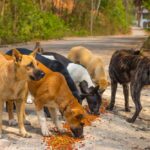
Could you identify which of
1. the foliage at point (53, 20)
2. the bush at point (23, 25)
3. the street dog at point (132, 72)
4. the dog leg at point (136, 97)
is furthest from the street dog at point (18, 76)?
the bush at point (23, 25)

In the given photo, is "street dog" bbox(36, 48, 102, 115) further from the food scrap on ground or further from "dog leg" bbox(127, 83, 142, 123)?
the food scrap on ground

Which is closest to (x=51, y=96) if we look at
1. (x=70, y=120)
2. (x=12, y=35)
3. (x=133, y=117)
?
(x=70, y=120)

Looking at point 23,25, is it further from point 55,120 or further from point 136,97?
point 55,120

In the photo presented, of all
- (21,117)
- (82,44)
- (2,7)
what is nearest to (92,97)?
(21,117)

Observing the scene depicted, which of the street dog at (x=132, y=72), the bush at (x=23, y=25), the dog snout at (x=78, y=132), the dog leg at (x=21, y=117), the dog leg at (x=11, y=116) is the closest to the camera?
the dog snout at (x=78, y=132)

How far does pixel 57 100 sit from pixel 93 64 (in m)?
4.51

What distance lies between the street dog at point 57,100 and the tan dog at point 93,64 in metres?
2.86

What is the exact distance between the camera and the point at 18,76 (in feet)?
24.5

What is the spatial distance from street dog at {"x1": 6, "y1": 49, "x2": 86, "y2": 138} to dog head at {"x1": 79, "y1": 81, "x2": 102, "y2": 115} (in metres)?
1.82

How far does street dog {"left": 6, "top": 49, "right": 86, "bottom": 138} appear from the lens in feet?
25.2

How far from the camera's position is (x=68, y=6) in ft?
158

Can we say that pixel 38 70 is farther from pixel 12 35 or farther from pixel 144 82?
pixel 12 35

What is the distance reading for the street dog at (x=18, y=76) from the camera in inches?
289

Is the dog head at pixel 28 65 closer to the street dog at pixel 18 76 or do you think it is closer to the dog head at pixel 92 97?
the street dog at pixel 18 76
